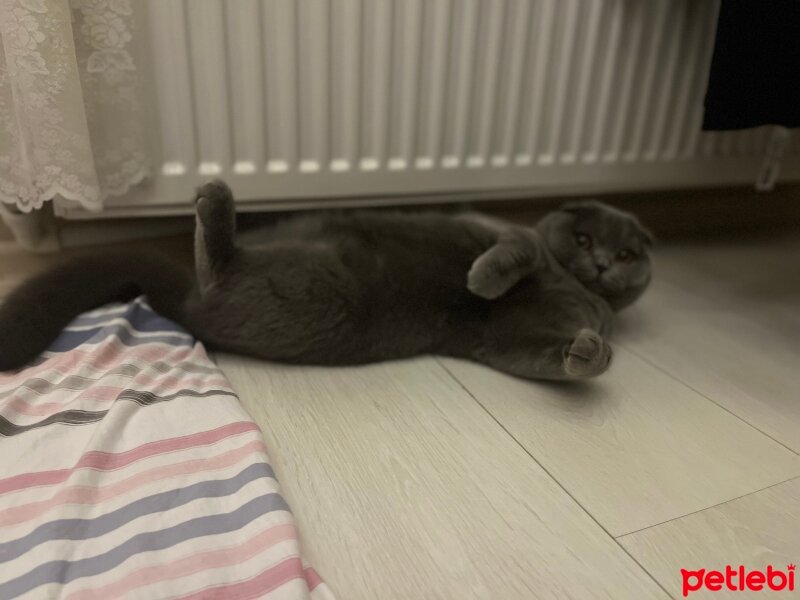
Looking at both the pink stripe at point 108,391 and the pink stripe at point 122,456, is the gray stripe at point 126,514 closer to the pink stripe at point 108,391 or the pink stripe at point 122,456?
the pink stripe at point 122,456

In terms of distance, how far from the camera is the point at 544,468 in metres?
0.73

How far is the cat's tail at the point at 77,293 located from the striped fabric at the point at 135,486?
0.11 feet

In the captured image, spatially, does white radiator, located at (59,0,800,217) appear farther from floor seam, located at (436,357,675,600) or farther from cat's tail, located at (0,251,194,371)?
floor seam, located at (436,357,675,600)

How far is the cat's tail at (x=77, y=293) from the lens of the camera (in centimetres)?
81

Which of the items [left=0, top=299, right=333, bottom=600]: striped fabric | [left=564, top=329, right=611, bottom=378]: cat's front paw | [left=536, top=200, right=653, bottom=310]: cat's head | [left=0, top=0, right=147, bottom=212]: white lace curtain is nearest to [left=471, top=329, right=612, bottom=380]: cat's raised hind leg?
[left=564, top=329, right=611, bottom=378]: cat's front paw

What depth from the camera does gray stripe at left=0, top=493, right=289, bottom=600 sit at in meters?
0.53

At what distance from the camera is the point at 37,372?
81 cm

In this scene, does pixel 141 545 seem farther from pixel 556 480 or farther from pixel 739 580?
pixel 739 580

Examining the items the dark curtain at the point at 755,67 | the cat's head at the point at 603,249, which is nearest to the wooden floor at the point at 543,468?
the cat's head at the point at 603,249

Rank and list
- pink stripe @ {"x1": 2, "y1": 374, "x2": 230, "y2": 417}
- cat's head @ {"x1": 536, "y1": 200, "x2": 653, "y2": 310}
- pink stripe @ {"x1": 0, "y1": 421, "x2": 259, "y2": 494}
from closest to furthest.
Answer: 1. pink stripe @ {"x1": 0, "y1": 421, "x2": 259, "y2": 494}
2. pink stripe @ {"x1": 2, "y1": 374, "x2": 230, "y2": 417}
3. cat's head @ {"x1": 536, "y1": 200, "x2": 653, "y2": 310}

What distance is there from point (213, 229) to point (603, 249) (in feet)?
1.91

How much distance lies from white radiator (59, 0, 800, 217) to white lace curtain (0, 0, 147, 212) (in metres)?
0.06

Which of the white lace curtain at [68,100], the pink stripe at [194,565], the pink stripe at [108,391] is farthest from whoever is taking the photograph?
the white lace curtain at [68,100]

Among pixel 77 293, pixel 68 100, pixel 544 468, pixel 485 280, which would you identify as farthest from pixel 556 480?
pixel 68 100
